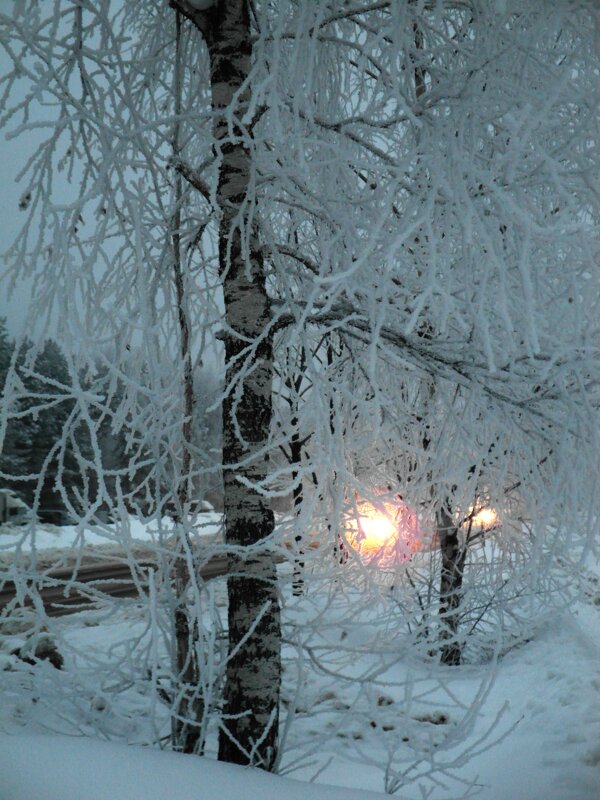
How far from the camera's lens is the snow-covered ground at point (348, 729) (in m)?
2.19

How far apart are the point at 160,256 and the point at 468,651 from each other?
6.56 metres

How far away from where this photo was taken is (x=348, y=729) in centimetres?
489

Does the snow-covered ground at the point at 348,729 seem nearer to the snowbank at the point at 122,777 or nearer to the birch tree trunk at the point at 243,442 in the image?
the snowbank at the point at 122,777

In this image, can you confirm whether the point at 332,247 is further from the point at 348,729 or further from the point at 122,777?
the point at 348,729

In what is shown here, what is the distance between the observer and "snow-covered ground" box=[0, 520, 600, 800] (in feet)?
7.18

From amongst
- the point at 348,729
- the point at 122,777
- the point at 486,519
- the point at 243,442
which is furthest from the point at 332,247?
the point at 486,519

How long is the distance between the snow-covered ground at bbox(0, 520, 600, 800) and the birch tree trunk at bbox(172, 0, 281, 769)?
0.73 ft

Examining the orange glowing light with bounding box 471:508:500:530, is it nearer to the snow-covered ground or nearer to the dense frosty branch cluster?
the snow-covered ground

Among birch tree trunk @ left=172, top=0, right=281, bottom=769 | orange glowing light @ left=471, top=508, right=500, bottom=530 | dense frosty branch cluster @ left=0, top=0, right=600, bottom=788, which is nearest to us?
dense frosty branch cluster @ left=0, top=0, right=600, bottom=788

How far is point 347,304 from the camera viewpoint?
3.16 metres

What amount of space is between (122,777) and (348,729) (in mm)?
3290

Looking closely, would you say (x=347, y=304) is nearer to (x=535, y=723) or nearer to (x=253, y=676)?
(x=253, y=676)

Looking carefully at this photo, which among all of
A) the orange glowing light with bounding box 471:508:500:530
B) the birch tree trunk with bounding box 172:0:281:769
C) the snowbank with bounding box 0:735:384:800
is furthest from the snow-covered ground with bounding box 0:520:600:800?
the orange glowing light with bounding box 471:508:500:530

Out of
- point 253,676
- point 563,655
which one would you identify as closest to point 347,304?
point 253,676
